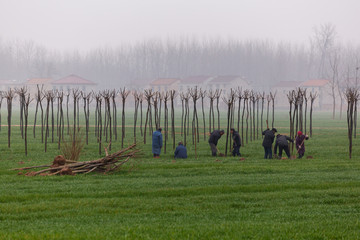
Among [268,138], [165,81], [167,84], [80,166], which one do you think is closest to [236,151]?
[268,138]

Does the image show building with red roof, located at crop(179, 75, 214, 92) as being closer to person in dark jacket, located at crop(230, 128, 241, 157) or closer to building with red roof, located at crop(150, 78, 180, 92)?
building with red roof, located at crop(150, 78, 180, 92)

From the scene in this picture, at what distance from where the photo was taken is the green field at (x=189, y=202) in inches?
409

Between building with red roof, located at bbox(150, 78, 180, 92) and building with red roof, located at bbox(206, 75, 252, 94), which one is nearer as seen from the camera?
building with red roof, located at bbox(206, 75, 252, 94)

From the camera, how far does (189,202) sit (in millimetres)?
13695

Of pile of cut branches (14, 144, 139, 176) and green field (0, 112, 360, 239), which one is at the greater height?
pile of cut branches (14, 144, 139, 176)

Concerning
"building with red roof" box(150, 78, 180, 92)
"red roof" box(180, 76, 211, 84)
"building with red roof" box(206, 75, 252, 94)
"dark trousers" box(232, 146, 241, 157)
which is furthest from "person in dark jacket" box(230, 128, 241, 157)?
"building with red roof" box(150, 78, 180, 92)

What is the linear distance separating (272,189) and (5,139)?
22.5 m

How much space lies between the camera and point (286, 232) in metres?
10.4

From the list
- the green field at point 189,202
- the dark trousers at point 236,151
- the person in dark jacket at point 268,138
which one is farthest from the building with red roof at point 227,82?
the green field at point 189,202

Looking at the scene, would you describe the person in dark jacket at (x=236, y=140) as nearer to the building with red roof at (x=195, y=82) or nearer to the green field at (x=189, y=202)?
the green field at (x=189, y=202)

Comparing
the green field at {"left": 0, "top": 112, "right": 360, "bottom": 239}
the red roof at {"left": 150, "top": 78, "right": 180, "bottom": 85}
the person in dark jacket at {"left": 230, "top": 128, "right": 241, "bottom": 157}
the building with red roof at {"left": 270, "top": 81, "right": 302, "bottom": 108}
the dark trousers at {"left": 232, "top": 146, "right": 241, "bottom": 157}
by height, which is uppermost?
the red roof at {"left": 150, "top": 78, "right": 180, "bottom": 85}

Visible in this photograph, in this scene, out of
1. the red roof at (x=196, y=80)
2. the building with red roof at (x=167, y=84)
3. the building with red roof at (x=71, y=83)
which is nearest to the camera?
the red roof at (x=196, y=80)

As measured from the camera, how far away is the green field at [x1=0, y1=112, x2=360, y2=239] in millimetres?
10398

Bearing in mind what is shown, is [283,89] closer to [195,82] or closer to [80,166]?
[195,82]
